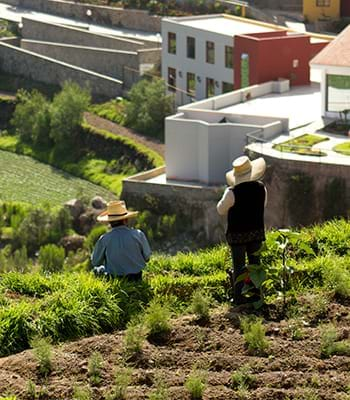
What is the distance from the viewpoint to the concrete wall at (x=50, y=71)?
167 ft

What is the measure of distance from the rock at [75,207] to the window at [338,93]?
6883 millimetres

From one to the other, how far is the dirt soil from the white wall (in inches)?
1427

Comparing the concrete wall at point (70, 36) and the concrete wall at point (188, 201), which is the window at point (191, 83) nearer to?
the concrete wall at point (70, 36)

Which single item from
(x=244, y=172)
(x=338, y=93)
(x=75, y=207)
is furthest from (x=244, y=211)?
(x=75, y=207)

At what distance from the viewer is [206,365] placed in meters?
8.72

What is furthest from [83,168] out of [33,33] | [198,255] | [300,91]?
[198,255]

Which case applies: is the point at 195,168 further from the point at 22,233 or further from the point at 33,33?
the point at 33,33

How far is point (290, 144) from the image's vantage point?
33.4m

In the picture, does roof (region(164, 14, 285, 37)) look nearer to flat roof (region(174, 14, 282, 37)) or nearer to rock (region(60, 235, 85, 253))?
flat roof (region(174, 14, 282, 37))

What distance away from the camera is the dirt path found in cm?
4338

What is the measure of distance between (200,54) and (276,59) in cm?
493

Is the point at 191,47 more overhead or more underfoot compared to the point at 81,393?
more underfoot

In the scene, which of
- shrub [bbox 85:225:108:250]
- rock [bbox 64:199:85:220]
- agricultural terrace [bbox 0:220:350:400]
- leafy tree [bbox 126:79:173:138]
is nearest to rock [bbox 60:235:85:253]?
shrub [bbox 85:225:108:250]

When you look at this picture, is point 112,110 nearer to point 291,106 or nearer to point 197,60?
point 197,60
